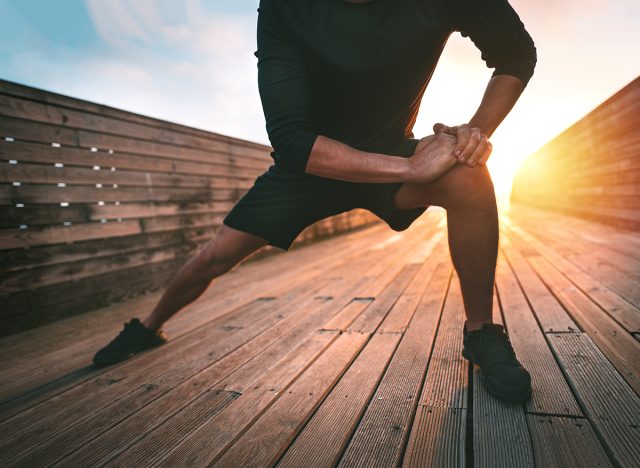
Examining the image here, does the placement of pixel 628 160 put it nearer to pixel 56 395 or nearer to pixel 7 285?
pixel 56 395

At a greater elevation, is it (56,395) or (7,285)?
(7,285)

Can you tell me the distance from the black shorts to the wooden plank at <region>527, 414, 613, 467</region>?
0.73 meters

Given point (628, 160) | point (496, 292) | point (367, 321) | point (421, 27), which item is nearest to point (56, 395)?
point (367, 321)

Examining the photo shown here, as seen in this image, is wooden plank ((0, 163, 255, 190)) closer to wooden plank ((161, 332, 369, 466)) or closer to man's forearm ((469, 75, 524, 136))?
wooden plank ((161, 332, 369, 466))

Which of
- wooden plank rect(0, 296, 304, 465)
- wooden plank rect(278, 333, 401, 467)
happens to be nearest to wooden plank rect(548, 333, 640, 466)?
wooden plank rect(278, 333, 401, 467)

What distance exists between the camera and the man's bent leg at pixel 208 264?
56.6 inches

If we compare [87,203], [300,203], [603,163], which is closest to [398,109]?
[300,203]

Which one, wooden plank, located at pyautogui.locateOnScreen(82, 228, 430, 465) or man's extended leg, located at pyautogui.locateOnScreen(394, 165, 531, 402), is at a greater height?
man's extended leg, located at pyautogui.locateOnScreen(394, 165, 531, 402)

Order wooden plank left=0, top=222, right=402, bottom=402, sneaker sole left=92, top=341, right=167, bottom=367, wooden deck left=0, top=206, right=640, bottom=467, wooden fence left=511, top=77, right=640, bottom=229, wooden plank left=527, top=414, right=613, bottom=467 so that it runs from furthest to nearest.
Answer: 1. wooden fence left=511, top=77, right=640, bottom=229
2. wooden plank left=0, top=222, right=402, bottom=402
3. sneaker sole left=92, top=341, right=167, bottom=367
4. wooden deck left=0, top=206, right=640, bottom=467
5. wooden plank left=527, top=414, right=613, bottom=467

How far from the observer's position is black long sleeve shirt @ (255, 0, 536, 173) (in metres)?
1.07

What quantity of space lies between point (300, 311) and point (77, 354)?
1240 millimetres

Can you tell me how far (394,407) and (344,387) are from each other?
20 centimetres

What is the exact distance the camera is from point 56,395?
134 cm

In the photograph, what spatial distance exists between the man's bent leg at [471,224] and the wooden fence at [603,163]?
12.8 feet
